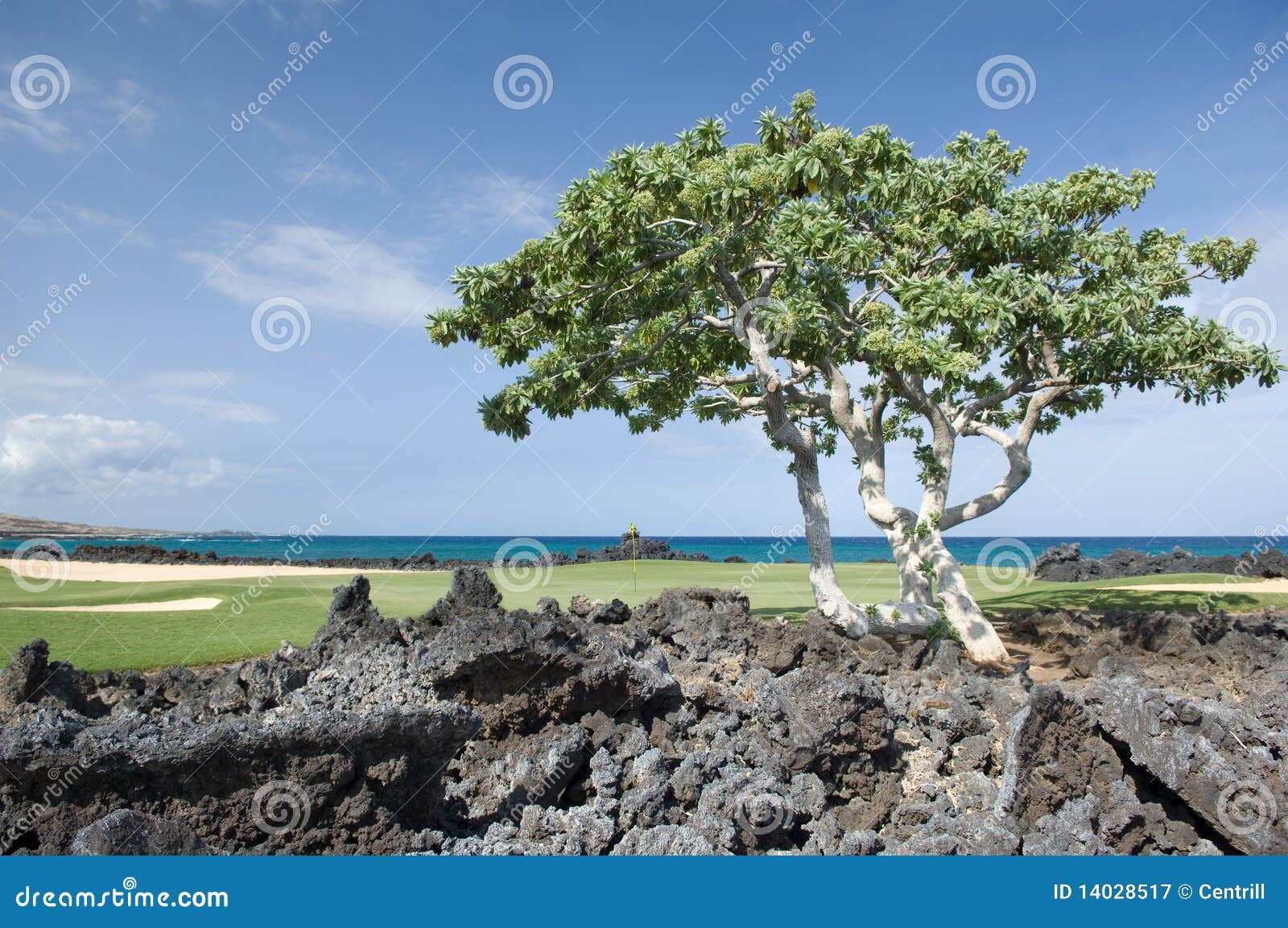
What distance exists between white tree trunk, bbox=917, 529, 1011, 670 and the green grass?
12.1 ft

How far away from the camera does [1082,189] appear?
583 inches

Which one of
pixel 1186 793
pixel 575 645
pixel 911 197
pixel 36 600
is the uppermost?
pixel 911 197

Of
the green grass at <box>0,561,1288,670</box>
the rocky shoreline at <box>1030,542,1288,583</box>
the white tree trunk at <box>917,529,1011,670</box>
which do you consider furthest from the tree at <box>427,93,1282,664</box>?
the rocky shoreline at <box>1030,542,1288,583</box>

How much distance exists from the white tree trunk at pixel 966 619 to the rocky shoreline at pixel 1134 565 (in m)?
21.6

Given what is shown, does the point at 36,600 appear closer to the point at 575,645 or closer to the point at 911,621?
the point at 575,645

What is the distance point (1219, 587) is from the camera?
2416cm

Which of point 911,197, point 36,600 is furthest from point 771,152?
point 36,600

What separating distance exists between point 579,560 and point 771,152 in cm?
3631

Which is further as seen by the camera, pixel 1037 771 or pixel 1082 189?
pixel 1082 189

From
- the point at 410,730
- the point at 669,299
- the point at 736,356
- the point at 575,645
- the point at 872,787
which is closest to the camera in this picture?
the point at 410,730
